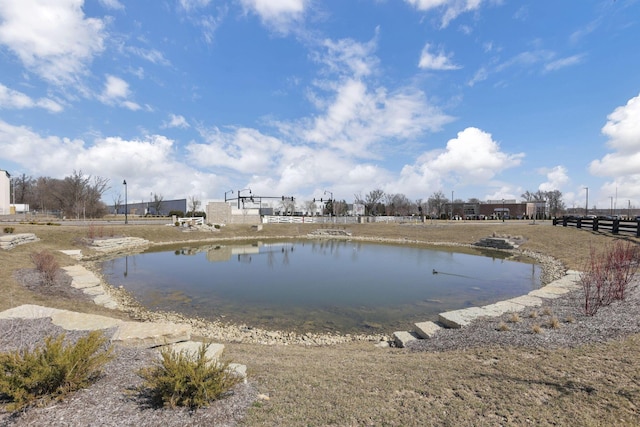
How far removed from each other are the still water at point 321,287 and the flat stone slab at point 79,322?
3.79m

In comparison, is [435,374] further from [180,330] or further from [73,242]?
[73,242]

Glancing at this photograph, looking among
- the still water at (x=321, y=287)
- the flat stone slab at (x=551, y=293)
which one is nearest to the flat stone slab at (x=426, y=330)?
the still water at (x=321, y=287)

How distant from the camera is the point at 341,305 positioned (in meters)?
11.3

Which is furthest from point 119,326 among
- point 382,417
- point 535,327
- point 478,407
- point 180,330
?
point 535,327

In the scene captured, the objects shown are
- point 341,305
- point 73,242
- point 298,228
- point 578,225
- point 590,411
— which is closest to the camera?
point 590,411

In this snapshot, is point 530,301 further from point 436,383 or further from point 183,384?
point 183,384

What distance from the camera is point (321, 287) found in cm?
1390

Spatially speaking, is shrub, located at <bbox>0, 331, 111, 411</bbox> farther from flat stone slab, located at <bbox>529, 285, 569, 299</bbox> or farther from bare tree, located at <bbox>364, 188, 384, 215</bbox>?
bare tree, located at <bbox>364, 188, 384, 215</bbox>

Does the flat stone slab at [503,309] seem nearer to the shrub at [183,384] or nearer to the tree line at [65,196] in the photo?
the shrub at [183,384]

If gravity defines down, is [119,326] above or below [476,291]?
above

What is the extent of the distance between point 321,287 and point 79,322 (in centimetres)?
919

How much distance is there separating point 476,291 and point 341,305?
650 cm

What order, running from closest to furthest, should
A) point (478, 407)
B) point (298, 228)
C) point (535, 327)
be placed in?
point (478, 407) < point (535, 327) < point (298, 228)

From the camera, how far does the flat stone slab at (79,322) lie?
604 cm
